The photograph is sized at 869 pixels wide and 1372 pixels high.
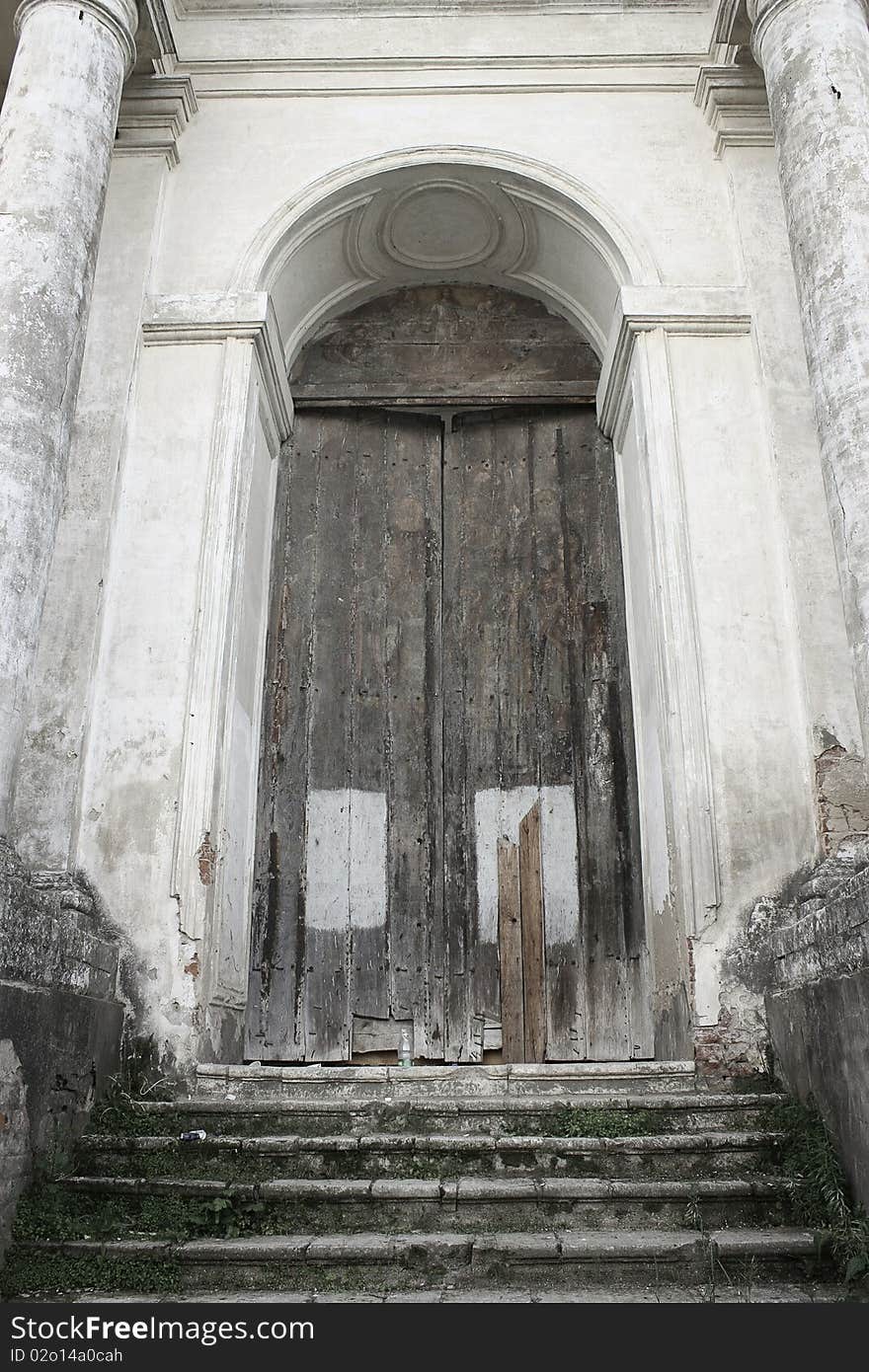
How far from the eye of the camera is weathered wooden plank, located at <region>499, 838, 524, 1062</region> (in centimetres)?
625

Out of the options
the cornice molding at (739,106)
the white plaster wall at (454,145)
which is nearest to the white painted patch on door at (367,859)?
the white plaster wall at (454,145)

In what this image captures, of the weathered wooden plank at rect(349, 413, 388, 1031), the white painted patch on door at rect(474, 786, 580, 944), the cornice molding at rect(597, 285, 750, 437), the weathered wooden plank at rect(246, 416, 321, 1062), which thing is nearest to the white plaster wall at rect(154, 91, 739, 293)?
the cornice molding at rect(597, 285, 750, 437)

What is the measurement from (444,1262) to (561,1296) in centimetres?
39

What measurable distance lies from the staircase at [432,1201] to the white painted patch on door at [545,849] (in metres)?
1.81

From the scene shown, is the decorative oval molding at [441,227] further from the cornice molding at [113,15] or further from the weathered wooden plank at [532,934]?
the weathered wooden plank at [532,934]

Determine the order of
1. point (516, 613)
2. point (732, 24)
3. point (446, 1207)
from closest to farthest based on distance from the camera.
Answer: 1. point (446, 1207)
2. point (732, 24)
3. point (516, 613)

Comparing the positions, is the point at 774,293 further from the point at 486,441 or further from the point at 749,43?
the point at 486,441

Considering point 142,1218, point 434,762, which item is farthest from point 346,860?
point 142,1218

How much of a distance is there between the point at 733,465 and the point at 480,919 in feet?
9.62

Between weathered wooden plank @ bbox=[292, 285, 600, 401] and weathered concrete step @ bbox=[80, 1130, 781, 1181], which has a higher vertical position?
weathered wooden plank @ bbox=[292, 285, 600, 401]

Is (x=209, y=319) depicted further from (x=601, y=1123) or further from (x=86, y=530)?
(x=601, y=1123)

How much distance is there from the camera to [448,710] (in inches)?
275

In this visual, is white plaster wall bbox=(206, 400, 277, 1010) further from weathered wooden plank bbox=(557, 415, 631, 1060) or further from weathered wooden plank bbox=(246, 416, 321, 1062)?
weathered wooden plank bbox=(557, 415, 631, 1060)

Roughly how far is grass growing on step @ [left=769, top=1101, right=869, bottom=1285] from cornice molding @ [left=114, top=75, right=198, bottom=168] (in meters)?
6.31
